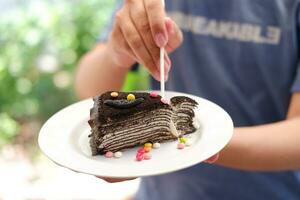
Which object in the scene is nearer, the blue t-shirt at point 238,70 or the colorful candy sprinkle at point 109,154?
the colorful candy sprinkle at point 109,154

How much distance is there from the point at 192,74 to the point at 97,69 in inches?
8.8

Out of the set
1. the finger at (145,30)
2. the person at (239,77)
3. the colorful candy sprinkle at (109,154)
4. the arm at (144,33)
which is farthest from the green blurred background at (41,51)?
the colorful candy sprinkle at (109,154)

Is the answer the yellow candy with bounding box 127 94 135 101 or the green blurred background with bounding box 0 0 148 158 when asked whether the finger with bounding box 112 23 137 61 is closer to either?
the yellow candy with bounding box 127 94 135 101

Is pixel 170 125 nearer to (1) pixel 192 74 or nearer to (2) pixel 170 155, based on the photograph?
(2) pixel 170 155

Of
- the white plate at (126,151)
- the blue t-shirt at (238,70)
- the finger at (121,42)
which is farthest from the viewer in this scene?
the blue t-shirt at (238,70)

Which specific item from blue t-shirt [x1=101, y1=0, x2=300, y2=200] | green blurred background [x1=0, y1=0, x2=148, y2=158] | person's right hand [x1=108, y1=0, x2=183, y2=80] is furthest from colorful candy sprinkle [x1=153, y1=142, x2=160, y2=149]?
green blurred background [x1=0, y1=0, x2=148, y2=158]

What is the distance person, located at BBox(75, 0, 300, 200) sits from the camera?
86 cm

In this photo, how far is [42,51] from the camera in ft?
6.58

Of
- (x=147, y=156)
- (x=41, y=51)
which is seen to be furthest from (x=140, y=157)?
(x=41, y=51)

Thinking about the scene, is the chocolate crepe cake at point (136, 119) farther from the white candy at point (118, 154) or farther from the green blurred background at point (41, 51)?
the green blurred background at point (41, 51)

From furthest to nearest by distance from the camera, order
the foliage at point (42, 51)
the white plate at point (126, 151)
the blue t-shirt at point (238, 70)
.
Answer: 1. the foliage at point (42, 51)
2. the blue t-shirt at point (238, 70)
3. the white plate at point (126, 151)

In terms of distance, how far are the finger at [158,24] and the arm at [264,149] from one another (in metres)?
0.23

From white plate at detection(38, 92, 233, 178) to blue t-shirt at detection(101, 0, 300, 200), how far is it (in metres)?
0.27

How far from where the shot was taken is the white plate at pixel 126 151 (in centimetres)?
55
